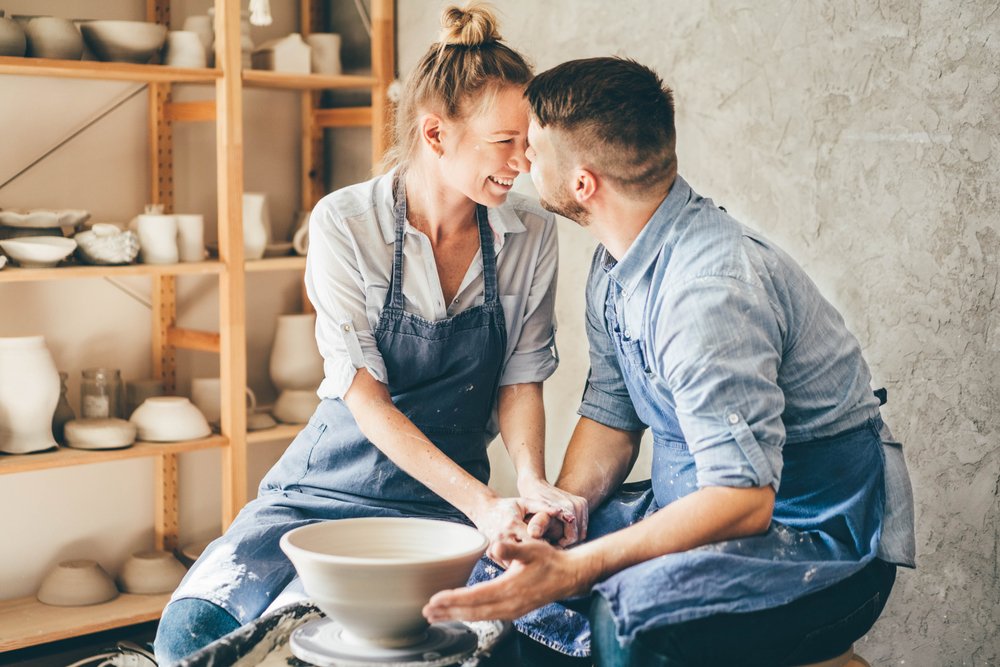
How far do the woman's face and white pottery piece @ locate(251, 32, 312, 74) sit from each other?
149 cm

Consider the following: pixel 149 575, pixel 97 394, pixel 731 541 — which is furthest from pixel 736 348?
pixel 149 575

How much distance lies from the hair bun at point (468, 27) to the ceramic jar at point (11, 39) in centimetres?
135

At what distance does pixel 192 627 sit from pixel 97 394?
156cm

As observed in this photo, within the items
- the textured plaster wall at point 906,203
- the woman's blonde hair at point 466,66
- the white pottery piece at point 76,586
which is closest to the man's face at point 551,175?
the woman's blonde hair at point 466,66

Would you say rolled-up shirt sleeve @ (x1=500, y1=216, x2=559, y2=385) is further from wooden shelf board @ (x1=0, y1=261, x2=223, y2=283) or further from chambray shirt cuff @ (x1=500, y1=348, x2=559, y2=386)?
wooden shelf board @ (x1=0, y1=261, x2=223, y2=283)

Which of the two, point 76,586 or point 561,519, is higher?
point 561,519

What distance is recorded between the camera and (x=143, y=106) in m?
3.32

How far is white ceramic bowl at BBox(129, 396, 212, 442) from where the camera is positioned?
3.08 m

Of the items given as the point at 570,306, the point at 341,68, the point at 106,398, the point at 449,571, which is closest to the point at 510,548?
the point at 449,571

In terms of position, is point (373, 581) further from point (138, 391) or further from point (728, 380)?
point (138, 391)

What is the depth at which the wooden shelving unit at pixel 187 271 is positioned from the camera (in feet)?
9.46

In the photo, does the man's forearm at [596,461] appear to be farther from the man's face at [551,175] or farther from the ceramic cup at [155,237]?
the ceramic cup at [155,237]

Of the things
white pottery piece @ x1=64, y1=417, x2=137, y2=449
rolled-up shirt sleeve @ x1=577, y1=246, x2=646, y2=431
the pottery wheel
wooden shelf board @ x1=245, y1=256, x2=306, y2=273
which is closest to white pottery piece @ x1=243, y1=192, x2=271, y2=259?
wooden shelf board @ x1=245, y1=256, x2=306, y2=273

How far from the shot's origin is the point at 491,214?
83.1 inches
